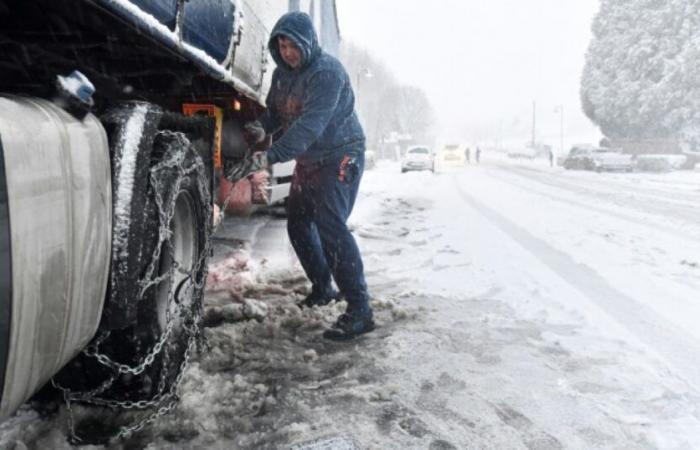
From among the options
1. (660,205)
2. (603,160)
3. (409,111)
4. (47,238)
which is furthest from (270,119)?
(409,111)

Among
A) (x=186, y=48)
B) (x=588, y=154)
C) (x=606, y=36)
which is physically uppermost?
(x=606, y=36)

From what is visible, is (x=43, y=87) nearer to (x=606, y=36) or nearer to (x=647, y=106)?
(x=647, y=106)

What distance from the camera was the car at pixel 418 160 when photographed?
2862 cm

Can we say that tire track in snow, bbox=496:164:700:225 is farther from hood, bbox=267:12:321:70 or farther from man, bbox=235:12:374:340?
hood, bbox=267:12:321:70

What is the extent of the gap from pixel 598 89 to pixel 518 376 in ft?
121

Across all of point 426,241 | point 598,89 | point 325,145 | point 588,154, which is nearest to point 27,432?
point 325,145

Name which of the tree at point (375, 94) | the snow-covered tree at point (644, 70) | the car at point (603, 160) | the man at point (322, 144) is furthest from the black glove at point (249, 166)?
the tree at point (375, 94)

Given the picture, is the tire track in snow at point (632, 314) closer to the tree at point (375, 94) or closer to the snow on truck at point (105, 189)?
the snow on truck at point (105, 189)

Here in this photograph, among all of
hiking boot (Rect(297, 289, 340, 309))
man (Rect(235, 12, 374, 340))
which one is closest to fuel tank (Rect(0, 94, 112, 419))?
man (Rect(235, 12, 374, 340))

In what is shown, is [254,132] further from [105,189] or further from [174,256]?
[105,189]

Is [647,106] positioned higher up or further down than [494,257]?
higher up

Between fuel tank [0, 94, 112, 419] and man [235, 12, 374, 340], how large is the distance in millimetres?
1549

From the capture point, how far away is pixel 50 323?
1.45 meters

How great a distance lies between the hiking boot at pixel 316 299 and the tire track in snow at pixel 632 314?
1851mm
